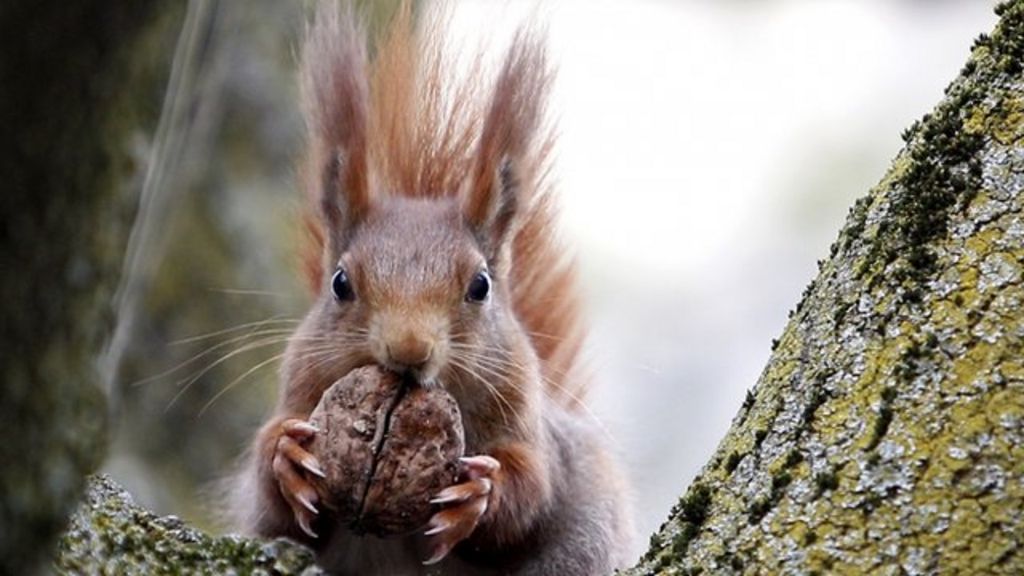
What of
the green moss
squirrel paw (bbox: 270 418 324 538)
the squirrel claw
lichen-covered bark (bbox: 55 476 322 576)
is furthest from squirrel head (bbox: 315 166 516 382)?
the green moss

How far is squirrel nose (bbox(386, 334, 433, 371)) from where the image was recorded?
262 cm

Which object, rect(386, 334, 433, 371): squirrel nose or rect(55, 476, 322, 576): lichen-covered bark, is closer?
rect(55, 476, 322, 576): lichen-covered bark

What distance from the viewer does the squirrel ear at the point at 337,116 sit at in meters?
3.00

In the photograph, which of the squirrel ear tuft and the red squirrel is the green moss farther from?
the squirrel ear tuft

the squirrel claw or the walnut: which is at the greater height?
the walnut

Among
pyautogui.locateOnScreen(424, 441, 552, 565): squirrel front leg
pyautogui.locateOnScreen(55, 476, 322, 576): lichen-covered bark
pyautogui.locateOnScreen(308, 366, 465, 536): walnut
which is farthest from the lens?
pyautogui.locateOnScreen(424, 441, 552, 565): squirrel front leg

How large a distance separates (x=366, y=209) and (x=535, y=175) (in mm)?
339

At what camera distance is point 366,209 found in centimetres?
306

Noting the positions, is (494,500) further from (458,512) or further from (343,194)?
(343,194)

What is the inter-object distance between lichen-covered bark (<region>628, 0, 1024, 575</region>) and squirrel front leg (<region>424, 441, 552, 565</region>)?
25.9 inches

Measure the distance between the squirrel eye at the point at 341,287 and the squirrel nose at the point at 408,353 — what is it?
0.90ft

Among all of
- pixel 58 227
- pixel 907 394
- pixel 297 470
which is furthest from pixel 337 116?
pixel 58 227

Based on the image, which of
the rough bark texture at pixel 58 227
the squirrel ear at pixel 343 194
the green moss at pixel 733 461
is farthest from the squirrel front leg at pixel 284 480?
the rough bark texture at pixel 58 227

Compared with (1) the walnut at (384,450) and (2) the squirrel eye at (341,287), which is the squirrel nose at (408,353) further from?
(2) the squirrel eye at (341,287)
